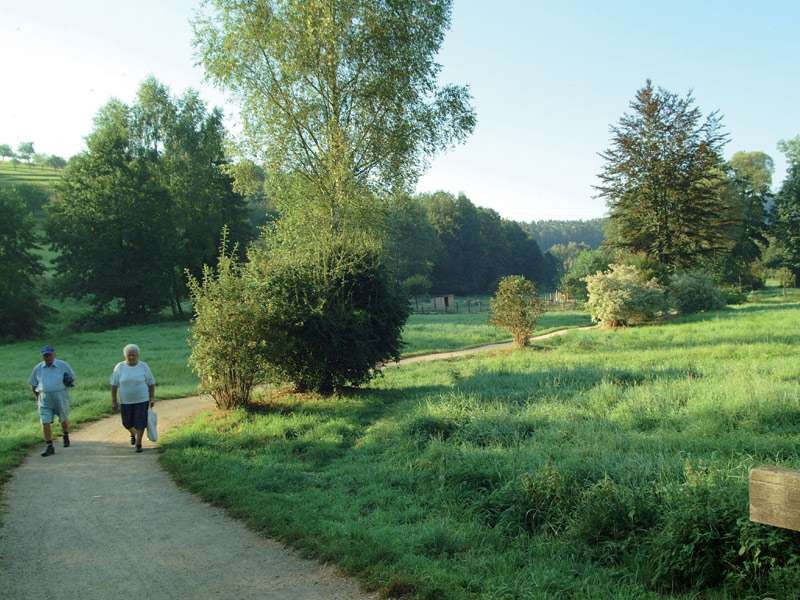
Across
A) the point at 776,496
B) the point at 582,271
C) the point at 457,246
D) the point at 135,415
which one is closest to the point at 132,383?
the point at 135,415

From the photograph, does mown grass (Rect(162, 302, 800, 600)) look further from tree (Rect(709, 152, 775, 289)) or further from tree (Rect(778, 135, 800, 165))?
tree (Rect(778, 135, 800, 165))

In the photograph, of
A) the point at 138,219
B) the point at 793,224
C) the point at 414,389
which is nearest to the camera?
the point at 414,389

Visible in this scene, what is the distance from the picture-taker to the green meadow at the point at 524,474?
160 inches

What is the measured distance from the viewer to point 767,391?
305 inches

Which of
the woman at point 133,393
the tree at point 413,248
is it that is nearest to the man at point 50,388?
the woman at point 133,393

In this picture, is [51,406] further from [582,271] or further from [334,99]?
[582,271]

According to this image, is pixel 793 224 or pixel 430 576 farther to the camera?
pixel 793 224

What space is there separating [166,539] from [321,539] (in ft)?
5.24

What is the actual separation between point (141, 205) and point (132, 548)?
39.2 meters

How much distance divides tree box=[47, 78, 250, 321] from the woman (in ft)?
110

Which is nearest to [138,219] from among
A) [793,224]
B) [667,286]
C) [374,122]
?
[374,122]

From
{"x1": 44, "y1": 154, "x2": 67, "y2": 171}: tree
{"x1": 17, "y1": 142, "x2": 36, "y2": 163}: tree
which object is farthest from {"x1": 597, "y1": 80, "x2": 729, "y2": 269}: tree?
{"x1": 17, "y1": 142, "x2": 36, "y2": 163}: tree

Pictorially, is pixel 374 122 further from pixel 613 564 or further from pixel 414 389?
pixel 613 564

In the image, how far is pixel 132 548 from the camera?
17.1 feet
